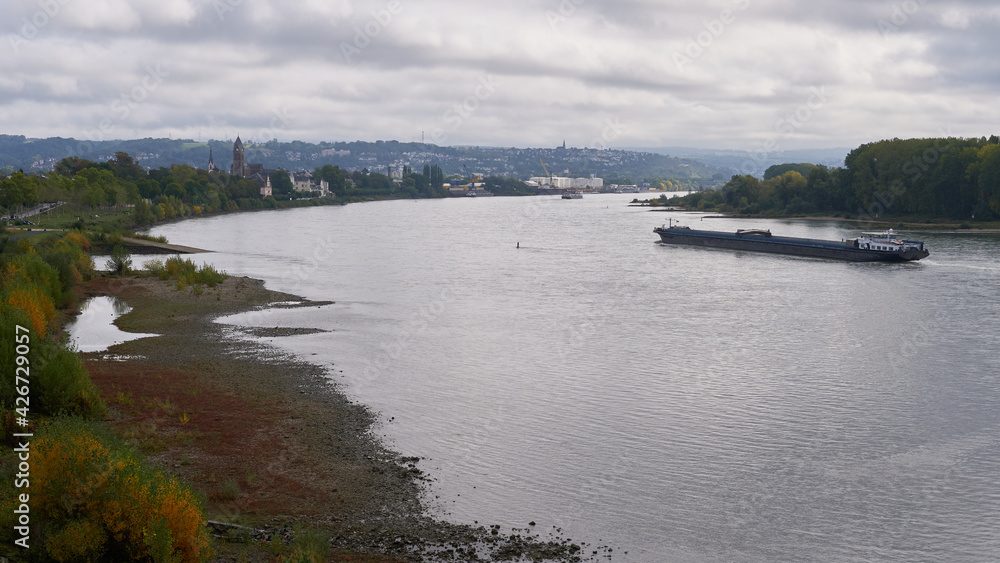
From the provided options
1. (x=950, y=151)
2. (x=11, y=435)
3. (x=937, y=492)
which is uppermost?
(x=950, y=151)

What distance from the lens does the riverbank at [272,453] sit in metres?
15.0

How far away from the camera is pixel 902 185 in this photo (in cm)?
11994

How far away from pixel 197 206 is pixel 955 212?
120 meters

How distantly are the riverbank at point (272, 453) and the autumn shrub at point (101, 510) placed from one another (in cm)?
151

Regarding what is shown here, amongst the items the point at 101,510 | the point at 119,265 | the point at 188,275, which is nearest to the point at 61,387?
the point at 101,510

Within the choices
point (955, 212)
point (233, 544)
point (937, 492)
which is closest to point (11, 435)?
point (233, 544)

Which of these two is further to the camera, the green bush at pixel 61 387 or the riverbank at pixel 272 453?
the green bush at pixel 61 387

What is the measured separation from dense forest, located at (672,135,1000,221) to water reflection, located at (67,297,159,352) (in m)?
105

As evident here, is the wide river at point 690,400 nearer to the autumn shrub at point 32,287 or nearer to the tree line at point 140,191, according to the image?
the autumn shrub at point 32,287

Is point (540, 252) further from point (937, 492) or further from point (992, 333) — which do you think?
point (937, 492)

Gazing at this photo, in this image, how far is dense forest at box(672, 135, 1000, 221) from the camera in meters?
110

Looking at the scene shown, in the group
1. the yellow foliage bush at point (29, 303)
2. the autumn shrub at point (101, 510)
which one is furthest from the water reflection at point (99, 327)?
the autumn shrub at point (101, 510)

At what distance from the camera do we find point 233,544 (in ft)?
46.0

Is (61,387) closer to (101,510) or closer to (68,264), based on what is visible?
(101,510)
